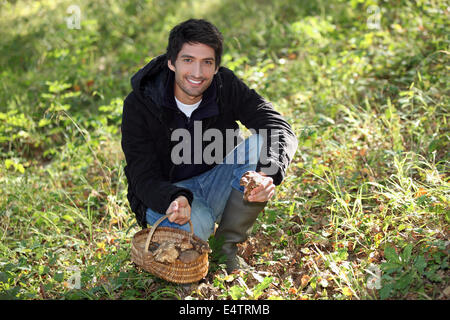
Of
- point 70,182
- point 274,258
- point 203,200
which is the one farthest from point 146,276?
point 70,182

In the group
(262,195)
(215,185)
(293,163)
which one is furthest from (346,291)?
(293,163)

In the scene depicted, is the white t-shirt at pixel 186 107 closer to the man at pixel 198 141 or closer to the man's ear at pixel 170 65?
the man at pixel 198 141

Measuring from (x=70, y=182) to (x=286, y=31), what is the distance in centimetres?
334

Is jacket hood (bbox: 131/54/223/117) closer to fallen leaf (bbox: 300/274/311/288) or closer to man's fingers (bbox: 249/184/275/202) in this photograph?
man's fingers (bbox: 249/184/275/202)

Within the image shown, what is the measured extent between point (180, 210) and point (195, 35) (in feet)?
3.37

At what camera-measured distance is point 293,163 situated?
379 cm

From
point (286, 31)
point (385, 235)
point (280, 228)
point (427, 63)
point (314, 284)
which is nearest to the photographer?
point (314, 284)

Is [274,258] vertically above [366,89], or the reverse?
[366,89]

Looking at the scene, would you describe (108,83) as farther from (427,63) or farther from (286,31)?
(427,63)

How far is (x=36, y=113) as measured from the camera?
4.88 m

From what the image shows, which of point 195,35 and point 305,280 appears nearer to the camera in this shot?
point 305,280

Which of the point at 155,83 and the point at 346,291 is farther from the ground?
the point at 155,83

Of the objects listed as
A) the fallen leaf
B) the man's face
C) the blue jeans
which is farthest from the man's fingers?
the man's face

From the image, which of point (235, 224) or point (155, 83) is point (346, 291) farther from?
point (155, 83)
